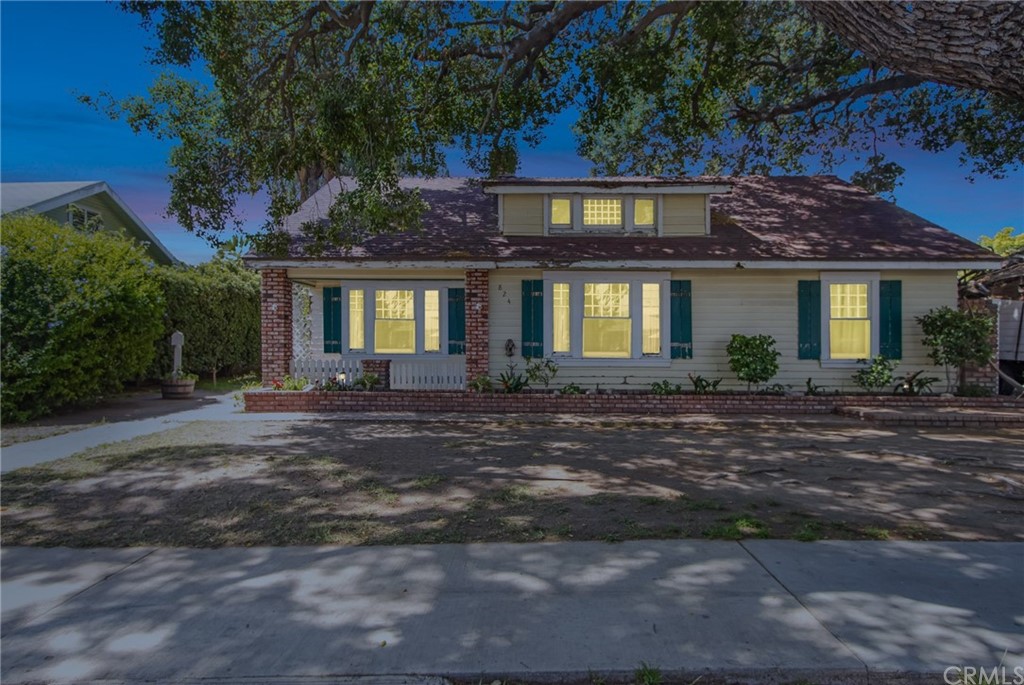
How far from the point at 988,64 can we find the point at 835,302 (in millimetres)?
10364

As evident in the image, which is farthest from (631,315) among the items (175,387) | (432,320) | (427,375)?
(175,387)

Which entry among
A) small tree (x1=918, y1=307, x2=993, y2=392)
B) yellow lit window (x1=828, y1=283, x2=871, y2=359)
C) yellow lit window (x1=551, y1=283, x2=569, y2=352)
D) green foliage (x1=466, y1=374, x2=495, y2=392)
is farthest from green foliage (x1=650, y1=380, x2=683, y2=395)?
small tree (x1=918, y1=307, x2=993, y2=392)

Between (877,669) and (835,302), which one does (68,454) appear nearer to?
(877,669)

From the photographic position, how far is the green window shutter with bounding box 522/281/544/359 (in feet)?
41.6

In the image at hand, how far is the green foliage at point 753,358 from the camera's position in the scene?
38.9 ft

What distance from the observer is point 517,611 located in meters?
3.46

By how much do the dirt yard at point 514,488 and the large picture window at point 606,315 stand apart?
11.5 ft

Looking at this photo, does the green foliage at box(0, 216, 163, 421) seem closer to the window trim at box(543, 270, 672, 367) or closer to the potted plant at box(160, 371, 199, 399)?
the potted plant at box(160, 371, 199, 399)

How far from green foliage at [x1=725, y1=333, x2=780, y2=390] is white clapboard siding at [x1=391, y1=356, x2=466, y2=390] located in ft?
18.7

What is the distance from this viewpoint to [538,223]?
13.6m

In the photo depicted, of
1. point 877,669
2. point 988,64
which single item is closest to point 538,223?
point 988,64

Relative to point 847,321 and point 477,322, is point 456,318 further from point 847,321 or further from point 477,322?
point 847,321

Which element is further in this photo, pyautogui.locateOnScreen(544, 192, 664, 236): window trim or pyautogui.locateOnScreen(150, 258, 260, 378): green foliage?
pyautogui.locateOnScreen(150, 258, 260, 378): green foliage

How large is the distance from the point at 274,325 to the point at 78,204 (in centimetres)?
1244
